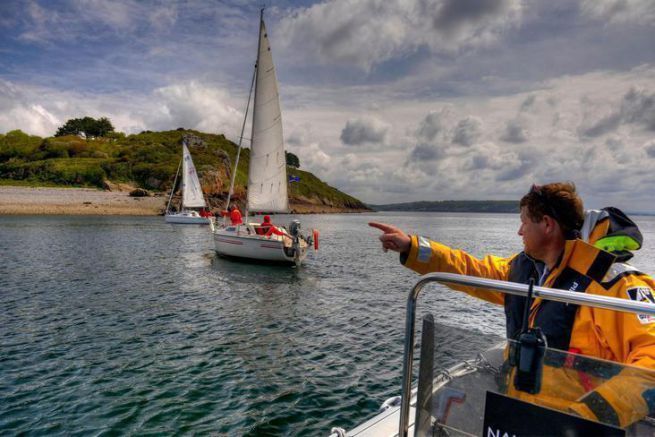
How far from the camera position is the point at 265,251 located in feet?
83.4

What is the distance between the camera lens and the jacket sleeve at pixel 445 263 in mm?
3822

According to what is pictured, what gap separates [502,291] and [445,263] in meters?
1.30

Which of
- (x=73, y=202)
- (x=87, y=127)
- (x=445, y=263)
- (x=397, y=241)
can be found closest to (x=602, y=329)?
(x=445, y=263)

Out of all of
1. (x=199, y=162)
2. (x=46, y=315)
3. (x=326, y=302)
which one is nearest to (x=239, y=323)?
Result: (x=326, y=302)

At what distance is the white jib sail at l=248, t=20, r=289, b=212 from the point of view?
96.1 feet

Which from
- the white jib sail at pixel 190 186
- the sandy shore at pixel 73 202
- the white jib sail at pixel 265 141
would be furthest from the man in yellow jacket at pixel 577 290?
the sandy shore at pixel 73 202

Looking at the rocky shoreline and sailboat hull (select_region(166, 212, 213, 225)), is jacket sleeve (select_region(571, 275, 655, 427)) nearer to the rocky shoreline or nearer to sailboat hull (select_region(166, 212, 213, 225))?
sailboat hull (select_region(166, 212, 213, 225))

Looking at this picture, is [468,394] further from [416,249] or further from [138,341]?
[138,341]

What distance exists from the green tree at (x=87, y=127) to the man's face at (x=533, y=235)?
202587 millimetres

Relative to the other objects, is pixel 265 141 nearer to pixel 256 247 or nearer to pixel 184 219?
pixel 256 247

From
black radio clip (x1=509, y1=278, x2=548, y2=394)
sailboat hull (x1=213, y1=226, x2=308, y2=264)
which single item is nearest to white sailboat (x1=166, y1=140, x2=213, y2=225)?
sailboat hull (x1=213, y1=226, x2=308, y2=264)

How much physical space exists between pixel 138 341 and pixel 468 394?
11.1 meters

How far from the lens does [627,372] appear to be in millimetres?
2107

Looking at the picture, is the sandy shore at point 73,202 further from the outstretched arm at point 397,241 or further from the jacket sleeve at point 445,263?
the jacket sleeve at point 445,263
